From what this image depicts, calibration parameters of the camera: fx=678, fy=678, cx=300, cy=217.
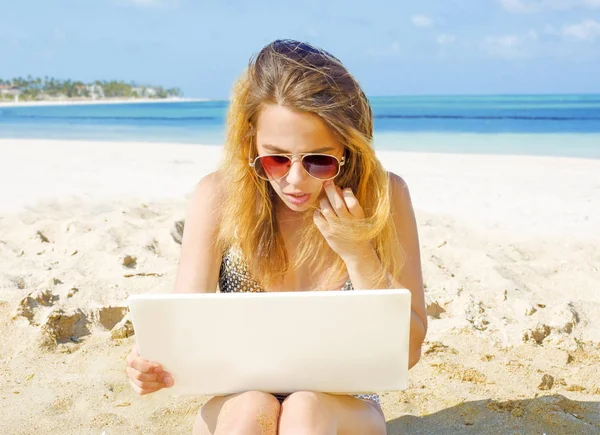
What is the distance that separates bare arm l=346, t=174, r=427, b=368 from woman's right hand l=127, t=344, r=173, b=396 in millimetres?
615

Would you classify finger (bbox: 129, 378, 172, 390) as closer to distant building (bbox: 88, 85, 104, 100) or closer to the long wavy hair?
the long wavy hair

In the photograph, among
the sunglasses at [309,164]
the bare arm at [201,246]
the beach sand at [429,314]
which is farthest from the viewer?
the beach sand at [429,314]

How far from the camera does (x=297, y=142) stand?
191cm

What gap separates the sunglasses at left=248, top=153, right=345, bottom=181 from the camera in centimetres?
190

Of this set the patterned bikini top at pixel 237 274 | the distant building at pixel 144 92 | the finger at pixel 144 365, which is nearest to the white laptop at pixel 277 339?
the finger at pixel 144 365

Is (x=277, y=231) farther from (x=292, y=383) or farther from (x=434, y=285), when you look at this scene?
(x=434, y=285)

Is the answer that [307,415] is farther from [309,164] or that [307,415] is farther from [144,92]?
[144,92]

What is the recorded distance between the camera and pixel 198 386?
1.76 metres

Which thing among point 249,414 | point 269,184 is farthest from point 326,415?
point 269,184

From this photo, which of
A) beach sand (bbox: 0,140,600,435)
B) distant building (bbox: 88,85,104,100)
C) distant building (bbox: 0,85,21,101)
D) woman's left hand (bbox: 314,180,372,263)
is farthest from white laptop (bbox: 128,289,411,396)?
distant building (bbox: 88,85,104,100)

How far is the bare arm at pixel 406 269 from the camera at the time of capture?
1993 mm

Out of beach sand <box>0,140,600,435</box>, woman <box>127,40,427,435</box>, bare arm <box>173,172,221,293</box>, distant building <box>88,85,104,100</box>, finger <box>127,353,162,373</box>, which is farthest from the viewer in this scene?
distant building <box>88,85,104,100</box>

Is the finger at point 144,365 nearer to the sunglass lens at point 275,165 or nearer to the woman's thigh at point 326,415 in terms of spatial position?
the woman's thigh at point 326,415

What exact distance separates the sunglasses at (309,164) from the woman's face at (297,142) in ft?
0.05
